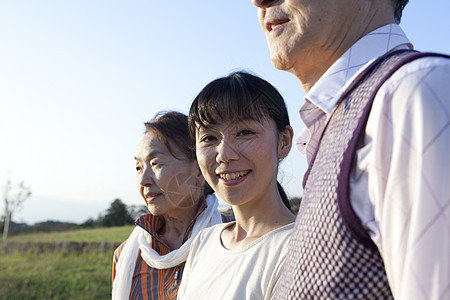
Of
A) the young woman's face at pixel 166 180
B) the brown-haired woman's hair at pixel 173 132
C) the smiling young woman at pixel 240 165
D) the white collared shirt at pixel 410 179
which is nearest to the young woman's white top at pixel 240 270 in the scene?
the smiling young woman at pixel 240 165

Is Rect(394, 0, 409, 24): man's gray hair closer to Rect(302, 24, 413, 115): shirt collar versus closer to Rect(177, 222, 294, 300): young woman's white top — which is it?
Rect(302, 24, 413, 115): shirt collar

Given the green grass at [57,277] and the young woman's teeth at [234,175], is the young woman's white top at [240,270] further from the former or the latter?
the green grass at [57,277]

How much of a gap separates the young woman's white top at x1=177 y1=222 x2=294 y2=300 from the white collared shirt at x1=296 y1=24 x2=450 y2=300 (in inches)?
37.5

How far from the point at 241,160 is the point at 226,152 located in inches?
3.2

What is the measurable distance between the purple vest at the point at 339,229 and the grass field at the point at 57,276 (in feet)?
35.4

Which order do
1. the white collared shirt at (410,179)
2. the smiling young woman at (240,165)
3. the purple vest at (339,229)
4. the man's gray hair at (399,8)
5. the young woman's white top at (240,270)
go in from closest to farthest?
the white collared shirt at (410,179) < the purple vest at (339,229) < the man's gray hair at (399,8) < the young woman's white top at (240,270) < the smiling young woman at (240,165)

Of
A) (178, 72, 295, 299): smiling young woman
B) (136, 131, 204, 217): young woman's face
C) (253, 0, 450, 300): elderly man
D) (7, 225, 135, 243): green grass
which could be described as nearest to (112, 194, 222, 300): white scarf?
(136, 131, 204, 217): young woman's face

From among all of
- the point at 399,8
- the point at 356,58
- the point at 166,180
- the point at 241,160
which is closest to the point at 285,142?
the point at 241,160

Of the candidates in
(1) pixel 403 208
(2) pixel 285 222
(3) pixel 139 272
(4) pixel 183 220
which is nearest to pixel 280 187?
(2) pixel 285 222

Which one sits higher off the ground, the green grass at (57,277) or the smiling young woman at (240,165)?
the smiling young woman at (240,165)

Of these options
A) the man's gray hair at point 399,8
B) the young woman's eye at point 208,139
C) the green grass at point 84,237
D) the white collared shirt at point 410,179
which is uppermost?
the man's gray hair at point 399,8

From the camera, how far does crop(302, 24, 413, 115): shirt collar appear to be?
1223 millimetres

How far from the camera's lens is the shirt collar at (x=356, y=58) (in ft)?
4.01

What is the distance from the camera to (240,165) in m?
2.12
